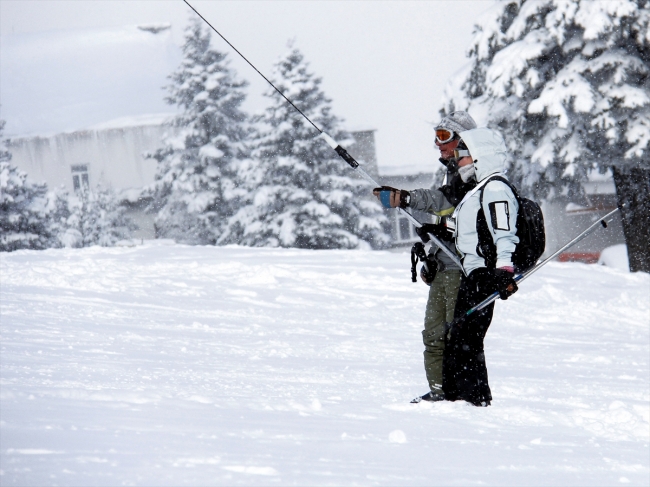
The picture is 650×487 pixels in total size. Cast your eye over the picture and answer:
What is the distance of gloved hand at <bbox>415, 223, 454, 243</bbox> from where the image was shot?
5.01 metres

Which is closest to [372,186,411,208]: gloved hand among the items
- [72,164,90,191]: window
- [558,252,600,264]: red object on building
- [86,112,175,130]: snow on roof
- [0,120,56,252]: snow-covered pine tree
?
[0,120,56,252]: snow-covered pine tree

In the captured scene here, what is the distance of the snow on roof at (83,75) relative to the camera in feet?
137

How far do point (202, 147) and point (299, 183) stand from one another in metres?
4.54

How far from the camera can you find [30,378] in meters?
5.02

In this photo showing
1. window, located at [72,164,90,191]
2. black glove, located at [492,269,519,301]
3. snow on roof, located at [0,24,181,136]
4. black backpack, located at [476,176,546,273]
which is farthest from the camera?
snow on roof, located at [0,24,181,136]

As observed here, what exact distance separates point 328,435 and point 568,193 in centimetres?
1276

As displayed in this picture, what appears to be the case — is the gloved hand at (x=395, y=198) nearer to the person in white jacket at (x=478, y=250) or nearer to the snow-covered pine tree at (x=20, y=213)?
the person in white jacket at (x=478, y=250)

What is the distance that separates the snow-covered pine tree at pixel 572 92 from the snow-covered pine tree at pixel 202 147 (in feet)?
51.8

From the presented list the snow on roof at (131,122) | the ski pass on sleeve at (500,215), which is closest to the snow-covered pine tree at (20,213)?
the snow on roof at (131,122)

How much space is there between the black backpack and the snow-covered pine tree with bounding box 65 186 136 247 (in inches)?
1074

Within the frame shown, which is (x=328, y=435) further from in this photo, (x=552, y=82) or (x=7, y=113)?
(x=7, y=113)

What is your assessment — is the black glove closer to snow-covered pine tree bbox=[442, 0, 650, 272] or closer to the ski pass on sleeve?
the ski pass on sleeve

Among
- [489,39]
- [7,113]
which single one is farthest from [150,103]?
[489,39]

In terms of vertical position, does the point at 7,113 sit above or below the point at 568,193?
above
